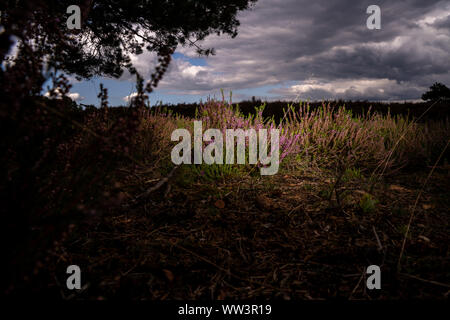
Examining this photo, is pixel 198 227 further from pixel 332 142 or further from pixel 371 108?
pixel 371 108

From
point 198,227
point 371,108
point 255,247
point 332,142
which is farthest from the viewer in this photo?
point 371,108

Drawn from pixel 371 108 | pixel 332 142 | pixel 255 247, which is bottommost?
pixel 255 247

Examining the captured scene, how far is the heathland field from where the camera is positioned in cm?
131

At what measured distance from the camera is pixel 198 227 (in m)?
2.23

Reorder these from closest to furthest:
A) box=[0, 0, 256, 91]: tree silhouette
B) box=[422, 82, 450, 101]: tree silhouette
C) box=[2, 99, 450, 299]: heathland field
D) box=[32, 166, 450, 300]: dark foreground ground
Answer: box=[2, 99, 450, 299]: heathland field
box=[32, 166, 450, 300]: dark foreground ground
box=[0, 0, 256, 91]: tree silhouette
box=[422, 82, 450, 101]: tree silhouette

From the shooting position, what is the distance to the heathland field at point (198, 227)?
4.29 ft

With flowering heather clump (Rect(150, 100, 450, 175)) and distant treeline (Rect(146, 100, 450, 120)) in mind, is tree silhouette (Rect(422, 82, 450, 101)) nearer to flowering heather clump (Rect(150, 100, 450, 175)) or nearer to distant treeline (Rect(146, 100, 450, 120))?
distant treeline (Rect(146, 100, 450, 120))

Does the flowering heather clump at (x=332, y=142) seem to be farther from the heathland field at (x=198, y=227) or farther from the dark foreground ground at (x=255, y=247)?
the dark foreground ground at (x=255, y=247)

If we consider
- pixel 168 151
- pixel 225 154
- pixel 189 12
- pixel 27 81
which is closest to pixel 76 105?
pixel 168 151

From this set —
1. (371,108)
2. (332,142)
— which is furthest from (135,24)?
(371,108)

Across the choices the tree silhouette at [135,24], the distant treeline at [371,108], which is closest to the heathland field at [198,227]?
the tree silhouette at [135,24]

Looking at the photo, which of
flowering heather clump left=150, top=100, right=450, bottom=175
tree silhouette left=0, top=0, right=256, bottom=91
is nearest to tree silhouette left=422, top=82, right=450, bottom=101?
flowering heather clump left=150, top=100, right=450, bottom=175
